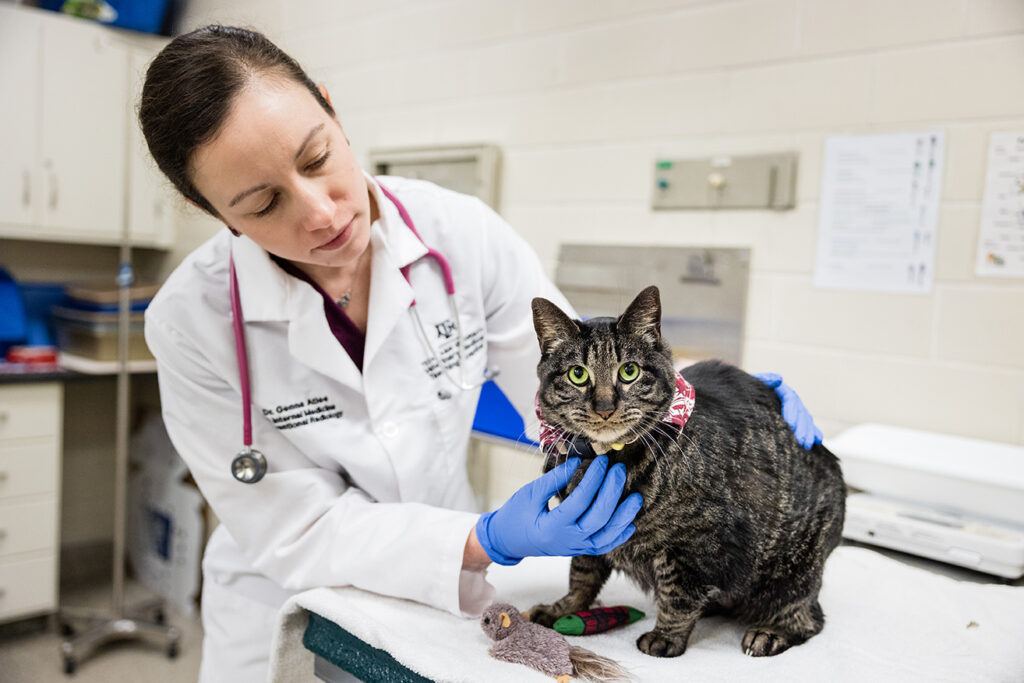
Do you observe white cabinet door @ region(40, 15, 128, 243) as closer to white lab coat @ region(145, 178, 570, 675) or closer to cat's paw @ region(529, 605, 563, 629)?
white lab coat @ region(145, 178, 570, 675)

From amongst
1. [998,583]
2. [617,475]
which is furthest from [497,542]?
[998,583]

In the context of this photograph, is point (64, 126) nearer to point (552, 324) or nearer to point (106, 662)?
point (106, 662)

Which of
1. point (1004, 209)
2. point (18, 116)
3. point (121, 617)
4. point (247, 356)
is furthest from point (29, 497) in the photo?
point (1004, 209)

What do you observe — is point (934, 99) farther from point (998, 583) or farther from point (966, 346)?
point (998, 583)

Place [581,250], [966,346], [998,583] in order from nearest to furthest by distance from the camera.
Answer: [998,583] → [966,346] → [581,250]

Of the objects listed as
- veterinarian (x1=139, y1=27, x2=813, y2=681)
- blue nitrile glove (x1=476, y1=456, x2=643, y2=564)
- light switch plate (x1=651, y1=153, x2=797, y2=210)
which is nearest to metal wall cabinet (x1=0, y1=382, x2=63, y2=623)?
veterinarian (x1=139, y1=27, x2=813, y2=681)

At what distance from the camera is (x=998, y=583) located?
122cm

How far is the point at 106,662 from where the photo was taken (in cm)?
276

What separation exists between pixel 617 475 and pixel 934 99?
4.43ft

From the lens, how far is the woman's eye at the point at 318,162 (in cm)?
97

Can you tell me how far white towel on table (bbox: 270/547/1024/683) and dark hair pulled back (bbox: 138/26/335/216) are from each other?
60 cm

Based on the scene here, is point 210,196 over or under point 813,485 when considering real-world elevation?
over

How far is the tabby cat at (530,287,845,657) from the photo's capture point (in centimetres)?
79

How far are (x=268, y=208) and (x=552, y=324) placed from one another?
0.44 m
